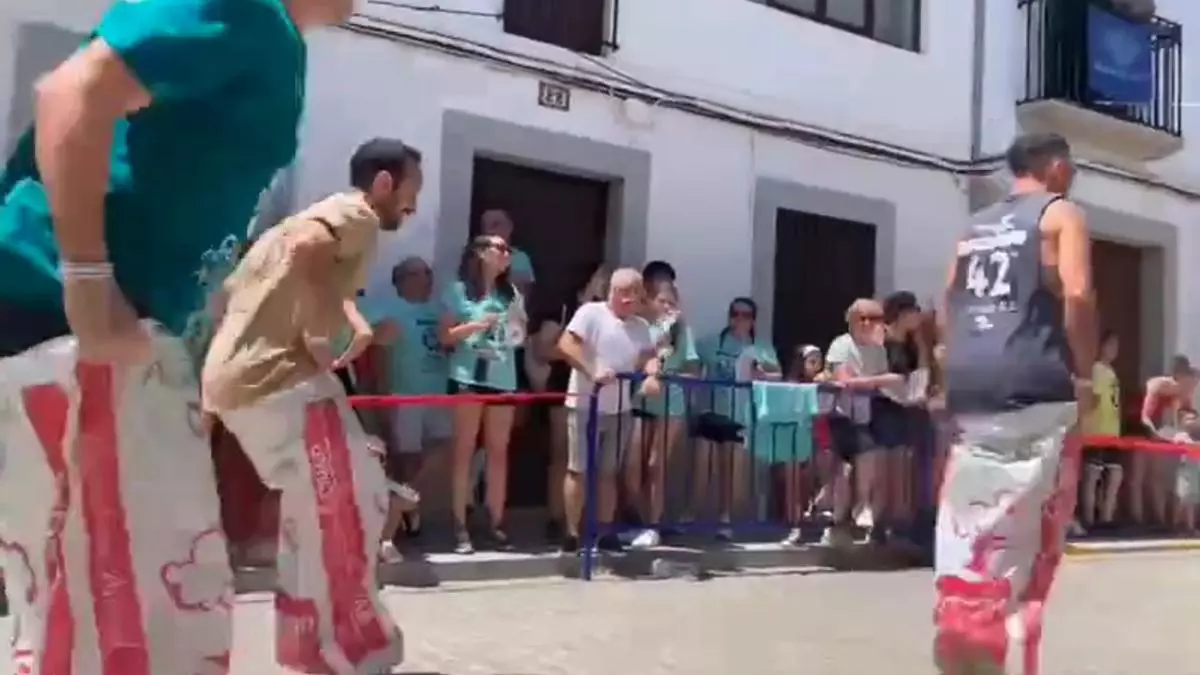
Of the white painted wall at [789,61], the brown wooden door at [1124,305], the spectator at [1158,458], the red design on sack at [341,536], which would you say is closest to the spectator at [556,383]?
the white painted wall at [789,61]

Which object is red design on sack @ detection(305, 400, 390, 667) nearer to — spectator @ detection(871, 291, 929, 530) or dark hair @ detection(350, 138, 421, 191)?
dark hair @ detection(350, 138, 421, 191)

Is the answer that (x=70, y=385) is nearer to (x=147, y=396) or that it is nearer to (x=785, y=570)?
(x=147, y=396)

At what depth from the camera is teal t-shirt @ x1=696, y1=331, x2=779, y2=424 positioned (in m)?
8.79

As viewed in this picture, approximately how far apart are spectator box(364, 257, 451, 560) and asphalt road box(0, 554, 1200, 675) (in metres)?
1.18

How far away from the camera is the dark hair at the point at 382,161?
390 centimetres

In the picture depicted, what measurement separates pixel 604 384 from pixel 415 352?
107 cm

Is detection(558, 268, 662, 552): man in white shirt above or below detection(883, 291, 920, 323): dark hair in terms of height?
below

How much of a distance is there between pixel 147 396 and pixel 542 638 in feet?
11.7

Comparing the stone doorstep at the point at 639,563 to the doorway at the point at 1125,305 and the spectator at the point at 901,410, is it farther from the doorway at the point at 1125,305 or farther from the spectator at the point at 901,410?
the doorway at the point at 1125,305

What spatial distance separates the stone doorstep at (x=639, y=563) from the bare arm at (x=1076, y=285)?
128 inches

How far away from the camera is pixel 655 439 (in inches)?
332

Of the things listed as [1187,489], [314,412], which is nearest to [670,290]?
[314,412]

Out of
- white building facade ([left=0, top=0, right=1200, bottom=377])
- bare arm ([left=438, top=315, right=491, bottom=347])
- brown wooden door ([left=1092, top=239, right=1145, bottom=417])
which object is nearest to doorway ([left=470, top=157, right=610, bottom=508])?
white building facade ([left=0, top=0, right=1200, bottom=377])

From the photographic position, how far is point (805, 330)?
11336 mm
